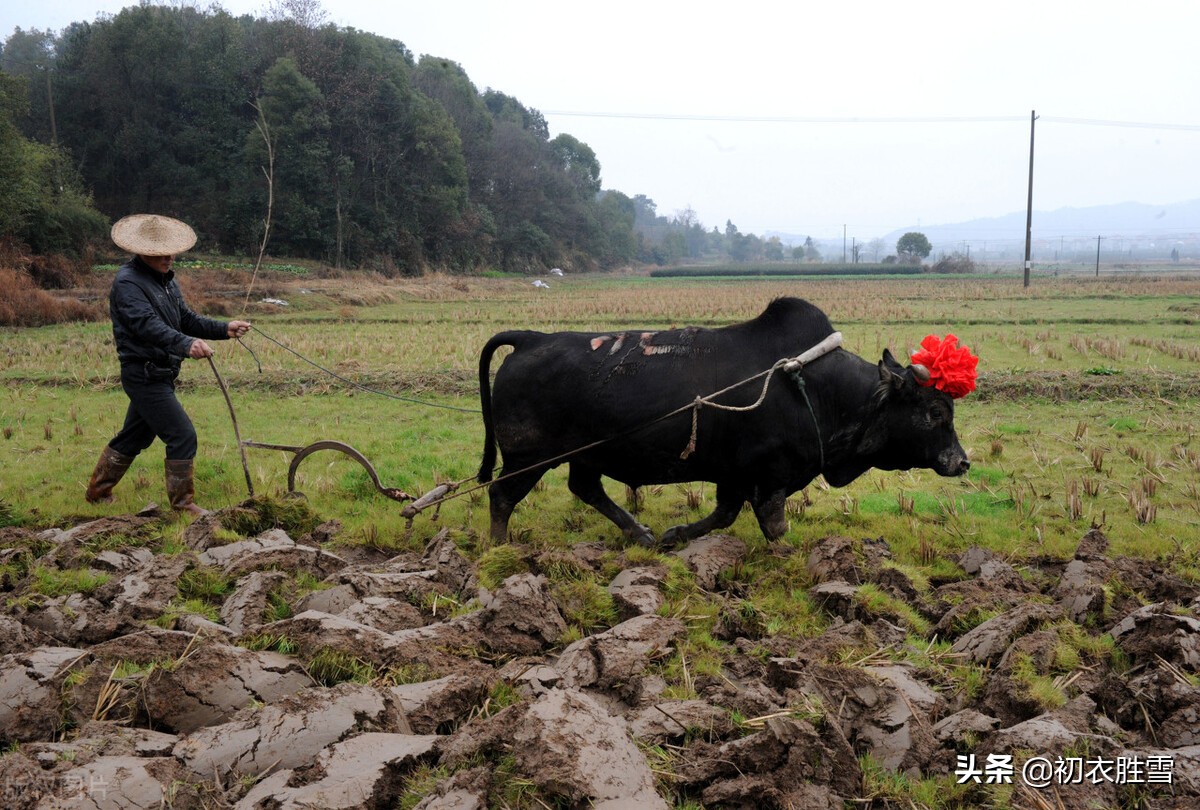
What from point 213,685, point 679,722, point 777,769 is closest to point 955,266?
point 679,722

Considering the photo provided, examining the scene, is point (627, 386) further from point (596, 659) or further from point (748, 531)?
point (596, 659)

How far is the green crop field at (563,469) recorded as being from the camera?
6.79 m

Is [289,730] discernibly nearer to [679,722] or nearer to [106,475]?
[679,722]

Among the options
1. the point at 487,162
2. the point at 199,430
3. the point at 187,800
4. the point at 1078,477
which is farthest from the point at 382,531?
the point at 487,162

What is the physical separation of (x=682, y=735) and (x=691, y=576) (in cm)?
178

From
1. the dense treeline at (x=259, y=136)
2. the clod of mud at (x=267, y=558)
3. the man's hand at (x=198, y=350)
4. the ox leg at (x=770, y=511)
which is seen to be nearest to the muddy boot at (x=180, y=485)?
the man's hand at (x=198, y=350)

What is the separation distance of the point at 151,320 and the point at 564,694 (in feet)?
15.3

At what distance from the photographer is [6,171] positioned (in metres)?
29.4

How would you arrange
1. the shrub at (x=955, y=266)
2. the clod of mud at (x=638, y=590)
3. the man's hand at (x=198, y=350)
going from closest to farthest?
the clod of mud at (x=638, y=590)
the man's hand at (x=198, y=350)
the shrub at (x=955, y=266)

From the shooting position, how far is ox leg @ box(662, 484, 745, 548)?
6336 mm

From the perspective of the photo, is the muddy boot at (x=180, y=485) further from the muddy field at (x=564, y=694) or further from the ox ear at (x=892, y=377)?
the ox ear at (x=892, y=377)

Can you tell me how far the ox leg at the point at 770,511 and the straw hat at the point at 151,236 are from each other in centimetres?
435

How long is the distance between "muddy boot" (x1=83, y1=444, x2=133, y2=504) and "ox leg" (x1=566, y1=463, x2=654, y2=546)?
3490mm

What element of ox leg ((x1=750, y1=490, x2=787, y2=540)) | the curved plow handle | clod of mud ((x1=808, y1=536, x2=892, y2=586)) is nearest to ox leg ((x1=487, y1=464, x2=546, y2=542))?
the curved plow handle
